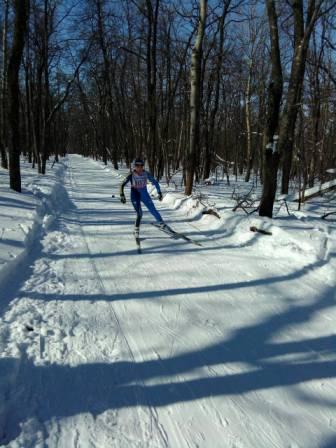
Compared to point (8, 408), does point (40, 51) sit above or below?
above

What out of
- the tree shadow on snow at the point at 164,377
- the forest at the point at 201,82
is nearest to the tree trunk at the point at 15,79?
the forest at the point at 201,82

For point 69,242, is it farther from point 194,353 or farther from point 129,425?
point 129,425

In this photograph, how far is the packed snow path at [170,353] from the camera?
8.02 feet

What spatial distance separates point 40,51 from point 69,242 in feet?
57.0

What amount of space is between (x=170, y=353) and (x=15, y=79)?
10.8 metres

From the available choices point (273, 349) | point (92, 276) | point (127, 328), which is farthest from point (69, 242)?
point (273, 349)

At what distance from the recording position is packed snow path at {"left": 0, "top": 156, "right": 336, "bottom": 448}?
2443mm

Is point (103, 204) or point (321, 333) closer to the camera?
point (321, 333)

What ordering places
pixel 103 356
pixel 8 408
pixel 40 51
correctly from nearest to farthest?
pixel 8 408 < pixel 103 356 < pixel 40 51

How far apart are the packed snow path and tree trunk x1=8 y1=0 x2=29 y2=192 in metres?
6.29

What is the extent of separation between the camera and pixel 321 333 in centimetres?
373

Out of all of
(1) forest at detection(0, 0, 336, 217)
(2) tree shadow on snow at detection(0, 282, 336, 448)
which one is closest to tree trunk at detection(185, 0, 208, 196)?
(1) forest at detection(0, 0, 336, 217)

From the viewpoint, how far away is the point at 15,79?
10555 millimetres

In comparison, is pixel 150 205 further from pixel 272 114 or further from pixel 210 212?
pixel 272 114
